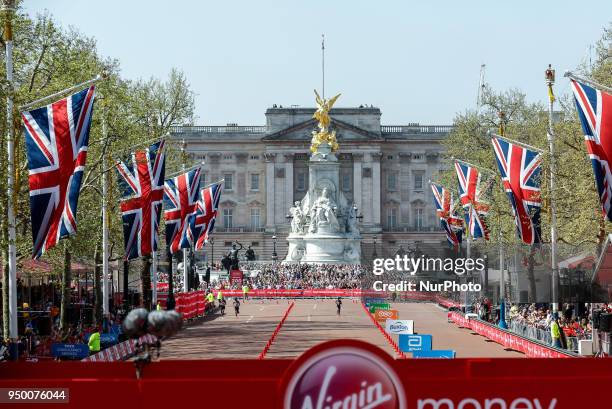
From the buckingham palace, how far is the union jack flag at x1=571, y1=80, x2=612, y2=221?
465 feet

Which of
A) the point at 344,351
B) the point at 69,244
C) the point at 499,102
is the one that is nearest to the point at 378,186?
the point at 499,102

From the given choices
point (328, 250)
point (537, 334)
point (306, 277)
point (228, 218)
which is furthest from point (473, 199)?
point (228, 218)

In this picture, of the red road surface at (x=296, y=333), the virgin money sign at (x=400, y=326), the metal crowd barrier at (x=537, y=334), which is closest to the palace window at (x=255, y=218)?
the red road surface at (x=296, y=333)

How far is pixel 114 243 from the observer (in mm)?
62719

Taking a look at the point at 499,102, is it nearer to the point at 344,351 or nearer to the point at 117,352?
the point at 117,352

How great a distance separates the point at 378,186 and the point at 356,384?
6556 inches

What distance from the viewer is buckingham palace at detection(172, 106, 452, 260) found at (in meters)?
172

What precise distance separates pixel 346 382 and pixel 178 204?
1804 inches

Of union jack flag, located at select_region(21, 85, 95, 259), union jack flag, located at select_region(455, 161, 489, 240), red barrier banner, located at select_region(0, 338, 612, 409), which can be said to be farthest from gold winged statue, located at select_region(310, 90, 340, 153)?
red barrier banner, located at select_region(0, 338, 612, 409)

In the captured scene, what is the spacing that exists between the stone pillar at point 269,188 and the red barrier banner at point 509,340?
10543 centimetres

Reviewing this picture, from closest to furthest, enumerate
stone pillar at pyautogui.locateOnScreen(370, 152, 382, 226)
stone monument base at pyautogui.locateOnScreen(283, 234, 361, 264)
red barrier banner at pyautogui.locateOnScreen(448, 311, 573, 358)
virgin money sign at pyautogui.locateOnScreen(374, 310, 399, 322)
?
red barrier banner at pyautogui.locateOnScreen(448, 311, 573, 358), virgin money sign at pyautogui.locateOnScreen(374, 310, 399, 322), stone monument base at pyautogui.locateOnScreen(283, 234, 361, 264), stone pillar at pyautogui.locateOnScreen(370, 152, 382, 226)

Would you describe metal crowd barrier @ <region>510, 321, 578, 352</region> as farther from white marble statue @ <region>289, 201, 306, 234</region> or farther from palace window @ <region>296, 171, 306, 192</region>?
palace window @ <region>296, 171, 306, 192</region>

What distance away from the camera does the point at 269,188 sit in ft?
569

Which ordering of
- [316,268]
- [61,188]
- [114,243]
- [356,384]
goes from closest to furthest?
[356,384]
[61,188]
[114,243]
[316,268]
